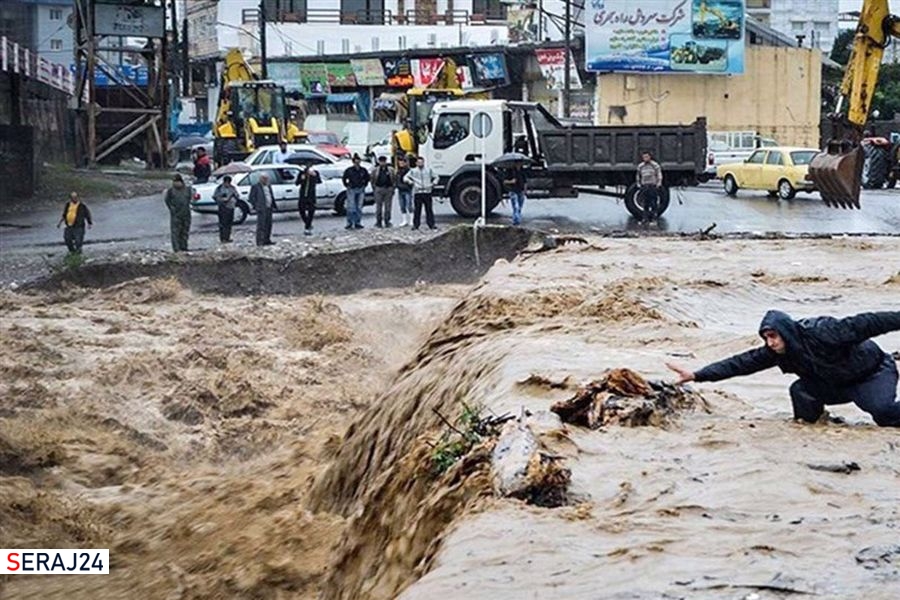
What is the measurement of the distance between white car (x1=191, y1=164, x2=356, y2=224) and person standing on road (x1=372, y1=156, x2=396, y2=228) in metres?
2.55

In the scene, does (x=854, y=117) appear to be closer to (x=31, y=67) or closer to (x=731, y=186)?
(x=731, y=186)

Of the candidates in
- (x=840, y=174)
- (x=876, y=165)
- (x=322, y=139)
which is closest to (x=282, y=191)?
(x=840, y=174)

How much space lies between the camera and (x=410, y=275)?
26.4m

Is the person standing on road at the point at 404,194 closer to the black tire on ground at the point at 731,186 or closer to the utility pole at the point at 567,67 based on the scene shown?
the black tire on ground at the point at 731,186

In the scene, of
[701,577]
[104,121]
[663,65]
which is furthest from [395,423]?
[663,65]

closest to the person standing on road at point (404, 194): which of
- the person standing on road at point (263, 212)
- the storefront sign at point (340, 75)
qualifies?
the person standing on road at point (263, 212)

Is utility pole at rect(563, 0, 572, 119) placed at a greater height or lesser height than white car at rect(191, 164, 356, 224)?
greater

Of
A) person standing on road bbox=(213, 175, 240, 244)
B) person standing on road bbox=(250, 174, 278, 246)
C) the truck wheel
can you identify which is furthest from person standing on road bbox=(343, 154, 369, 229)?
person standing on road bbox=(250, 174, 278, 246)

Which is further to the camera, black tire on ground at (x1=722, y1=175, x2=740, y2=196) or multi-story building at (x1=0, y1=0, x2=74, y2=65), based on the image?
multi-story building at (x1=0, y1=0, x2=74, y2=65)

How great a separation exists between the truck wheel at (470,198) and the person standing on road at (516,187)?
1.18 m

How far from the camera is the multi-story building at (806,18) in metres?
85.4

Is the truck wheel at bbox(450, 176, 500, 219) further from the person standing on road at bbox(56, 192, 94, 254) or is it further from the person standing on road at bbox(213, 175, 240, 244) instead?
the person standing on road at bbox(56, 192, 94, 254)

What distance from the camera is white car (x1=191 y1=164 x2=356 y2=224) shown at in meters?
33.7

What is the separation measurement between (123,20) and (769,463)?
40893 millimetres
